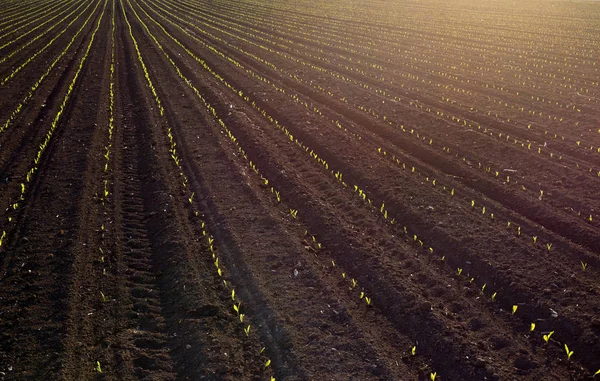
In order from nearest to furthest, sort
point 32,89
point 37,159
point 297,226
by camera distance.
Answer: point 297,226 → point 37,159 → point 32,89

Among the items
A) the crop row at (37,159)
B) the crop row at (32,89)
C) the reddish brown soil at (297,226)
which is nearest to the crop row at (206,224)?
the reddish brown soil at (297,226)

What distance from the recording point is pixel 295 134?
47.2 ft

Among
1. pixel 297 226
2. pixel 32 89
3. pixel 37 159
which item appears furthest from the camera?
pixel 32 89

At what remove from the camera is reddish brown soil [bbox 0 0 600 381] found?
252 inches

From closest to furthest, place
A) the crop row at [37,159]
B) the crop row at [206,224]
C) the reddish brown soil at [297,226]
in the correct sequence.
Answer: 1. the reddish brown soil at [297,226]
2. the crop row at [206,224]
3. the crop row at [37,159]

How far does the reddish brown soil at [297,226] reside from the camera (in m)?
6.39

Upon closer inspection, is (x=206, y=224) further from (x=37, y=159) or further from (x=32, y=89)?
(x=32, y=89)

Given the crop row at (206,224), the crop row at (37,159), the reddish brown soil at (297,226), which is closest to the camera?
the reddish brown soil at (297,226)

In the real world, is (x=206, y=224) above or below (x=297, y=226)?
below

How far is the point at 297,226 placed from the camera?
31.1ft

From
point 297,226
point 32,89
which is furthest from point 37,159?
point 32,89

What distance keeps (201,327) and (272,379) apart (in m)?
1.50

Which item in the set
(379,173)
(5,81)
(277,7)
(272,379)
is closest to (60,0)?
(277,7)

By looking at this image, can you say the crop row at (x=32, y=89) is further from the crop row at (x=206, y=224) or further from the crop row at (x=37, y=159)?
the crop row at (x=206, y=224)
